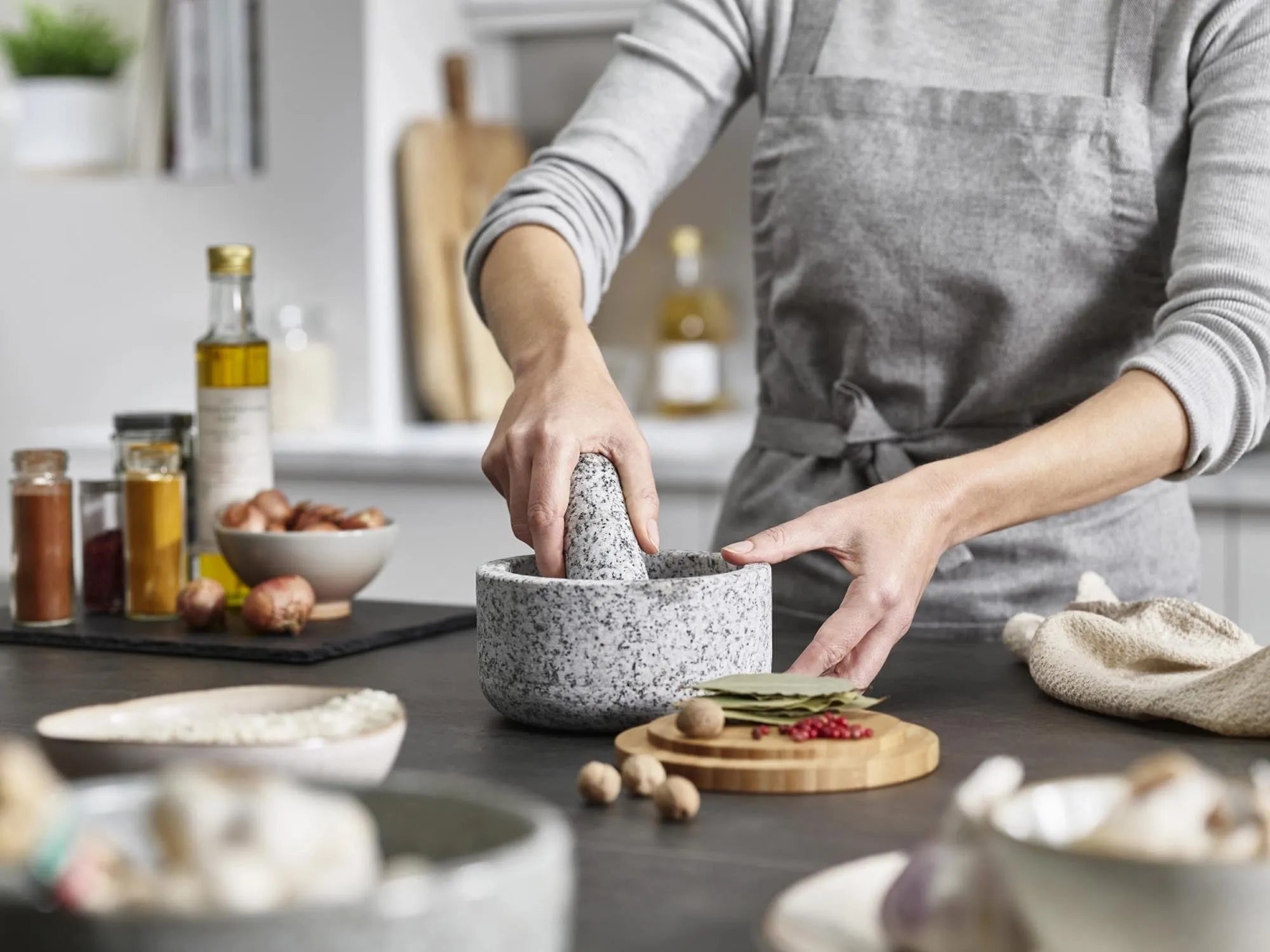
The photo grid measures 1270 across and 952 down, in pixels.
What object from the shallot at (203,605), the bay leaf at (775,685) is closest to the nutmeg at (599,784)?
the bay leaf at (775,685)

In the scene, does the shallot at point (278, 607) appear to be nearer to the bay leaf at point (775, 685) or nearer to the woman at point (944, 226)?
the woman at point (944, 226)

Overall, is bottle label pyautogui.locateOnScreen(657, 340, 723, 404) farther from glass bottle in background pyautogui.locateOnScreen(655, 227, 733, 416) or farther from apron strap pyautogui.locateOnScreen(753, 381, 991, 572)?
apron strap pyautogui.locateOnScreen(753, 381, 991, 572)

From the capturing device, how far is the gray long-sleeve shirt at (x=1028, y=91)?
1.32 metres

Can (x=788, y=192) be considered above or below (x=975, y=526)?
above

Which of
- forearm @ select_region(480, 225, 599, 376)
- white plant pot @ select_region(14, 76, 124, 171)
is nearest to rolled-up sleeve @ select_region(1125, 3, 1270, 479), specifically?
forearm @ select_region(480, 225, 599, 376)

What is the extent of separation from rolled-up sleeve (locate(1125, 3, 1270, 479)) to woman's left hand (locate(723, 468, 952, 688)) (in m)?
0.26

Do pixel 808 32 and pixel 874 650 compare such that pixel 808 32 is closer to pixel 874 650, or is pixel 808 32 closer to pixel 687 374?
pixel 874 650

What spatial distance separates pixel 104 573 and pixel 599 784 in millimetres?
848

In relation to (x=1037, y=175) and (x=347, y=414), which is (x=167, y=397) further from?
(x=1037, y=175)

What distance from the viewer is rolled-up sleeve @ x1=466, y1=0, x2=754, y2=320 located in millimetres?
1574

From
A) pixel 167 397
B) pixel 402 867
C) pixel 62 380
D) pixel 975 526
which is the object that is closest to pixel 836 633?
pixel 975 526

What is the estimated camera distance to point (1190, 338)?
1.30m

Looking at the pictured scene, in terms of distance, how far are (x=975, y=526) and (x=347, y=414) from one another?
2047 mm

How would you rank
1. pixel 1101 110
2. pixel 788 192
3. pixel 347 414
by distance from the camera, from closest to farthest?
pixel 1101 110, pixel 788 192, pixel 347 414
